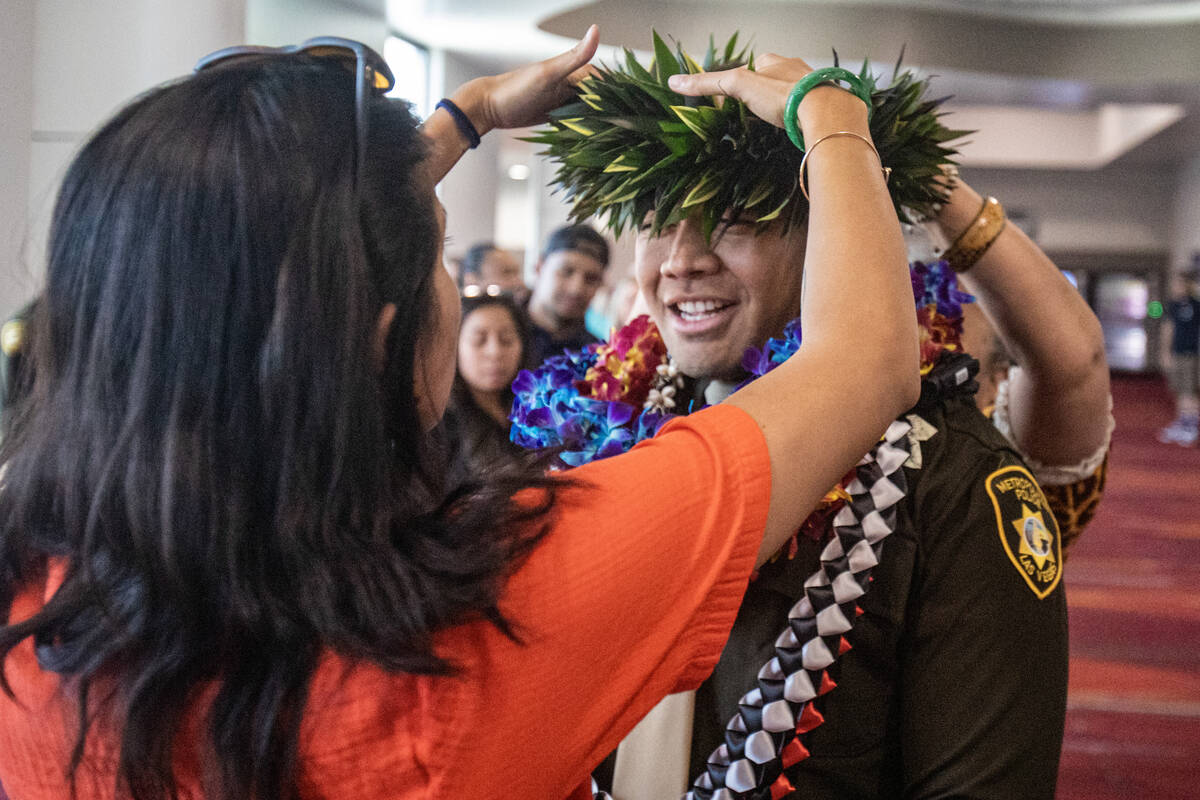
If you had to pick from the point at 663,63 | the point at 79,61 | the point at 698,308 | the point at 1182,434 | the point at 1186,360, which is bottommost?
the point at 1182,434

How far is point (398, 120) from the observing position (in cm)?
88

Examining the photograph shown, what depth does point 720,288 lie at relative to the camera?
1.50m

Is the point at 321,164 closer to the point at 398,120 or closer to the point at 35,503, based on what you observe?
the point at 398,120

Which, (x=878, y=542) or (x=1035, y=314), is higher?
(x=1035, y=314)

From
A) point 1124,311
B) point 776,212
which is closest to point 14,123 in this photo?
point 776,212

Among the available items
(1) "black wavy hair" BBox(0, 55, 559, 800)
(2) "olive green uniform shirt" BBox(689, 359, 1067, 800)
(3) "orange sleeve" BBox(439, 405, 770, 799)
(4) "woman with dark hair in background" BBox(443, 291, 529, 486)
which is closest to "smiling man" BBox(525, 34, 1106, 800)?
(2) "olive green uniform shirt" BBox(689, 359, 1067, 800)

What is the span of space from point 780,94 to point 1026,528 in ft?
2.12

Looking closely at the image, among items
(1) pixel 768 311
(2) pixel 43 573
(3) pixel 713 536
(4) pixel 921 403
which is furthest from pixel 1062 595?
(2) pixel 43 573

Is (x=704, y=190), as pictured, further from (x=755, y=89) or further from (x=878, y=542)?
(x=878, y=542)

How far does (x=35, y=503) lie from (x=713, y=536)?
583 millimetres

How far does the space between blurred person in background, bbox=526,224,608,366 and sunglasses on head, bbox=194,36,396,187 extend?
3402 mm

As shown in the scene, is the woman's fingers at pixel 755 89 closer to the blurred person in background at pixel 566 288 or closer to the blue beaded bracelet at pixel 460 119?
the blue beaded bracelet at pixel 460 119

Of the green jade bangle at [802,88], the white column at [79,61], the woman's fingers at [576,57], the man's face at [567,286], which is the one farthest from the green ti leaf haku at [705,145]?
the white column at [79,61]

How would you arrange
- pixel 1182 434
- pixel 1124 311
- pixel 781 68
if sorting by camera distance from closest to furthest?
pixel 781 68 → pixel 1182 434 → pixel 1124 311
